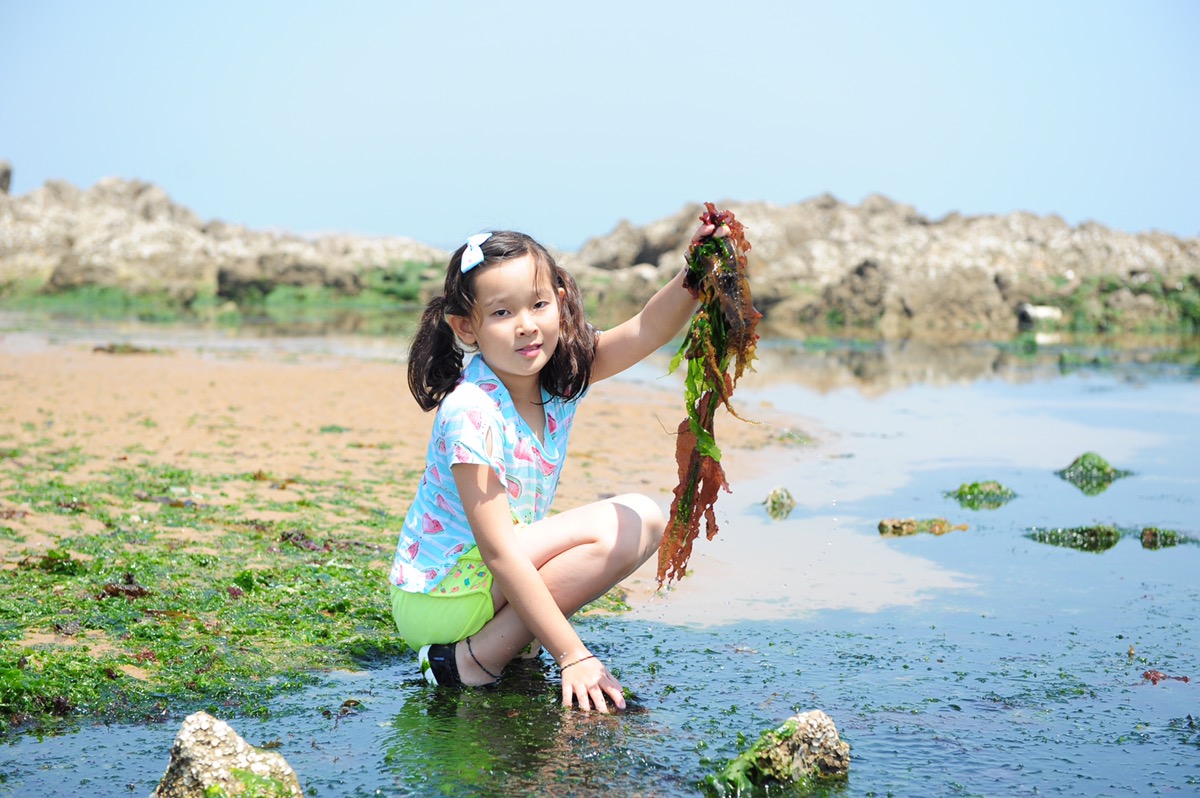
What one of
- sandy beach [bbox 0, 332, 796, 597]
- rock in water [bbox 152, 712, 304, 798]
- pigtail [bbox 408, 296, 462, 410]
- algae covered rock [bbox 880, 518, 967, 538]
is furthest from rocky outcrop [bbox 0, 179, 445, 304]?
rock in water [bbox 152, 712, 304, 798]

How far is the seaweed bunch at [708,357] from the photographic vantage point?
12.1ft

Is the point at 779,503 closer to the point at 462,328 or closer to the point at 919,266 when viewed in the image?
the point at 462,328

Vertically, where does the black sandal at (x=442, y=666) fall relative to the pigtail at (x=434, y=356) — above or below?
below

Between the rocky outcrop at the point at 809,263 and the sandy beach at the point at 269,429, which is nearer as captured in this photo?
the sandy beach at the point at 269,429

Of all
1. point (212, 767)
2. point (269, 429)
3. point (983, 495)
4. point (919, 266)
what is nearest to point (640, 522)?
point (212, 767)

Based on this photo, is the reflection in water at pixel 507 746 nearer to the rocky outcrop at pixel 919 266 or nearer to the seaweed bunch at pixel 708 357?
the seaweed bunch at pixel 708 357

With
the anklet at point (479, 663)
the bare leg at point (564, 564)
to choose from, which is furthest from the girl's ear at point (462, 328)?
the anklet at point (479, 663)

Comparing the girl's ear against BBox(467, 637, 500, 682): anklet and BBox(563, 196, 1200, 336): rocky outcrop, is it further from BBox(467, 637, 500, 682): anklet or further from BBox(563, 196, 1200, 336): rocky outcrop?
BBox(563, 196, 1200, 336): rocky outcrop

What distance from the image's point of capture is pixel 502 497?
354 cm

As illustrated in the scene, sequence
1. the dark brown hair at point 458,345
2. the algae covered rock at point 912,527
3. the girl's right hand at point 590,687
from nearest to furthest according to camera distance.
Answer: the girl's right hand at point 590,687 → the dark brown hair at point 458,345 → the algae covered rock at point 912,527

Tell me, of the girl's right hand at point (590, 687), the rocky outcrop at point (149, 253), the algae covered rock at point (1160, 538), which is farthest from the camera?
the rocky outcrop at point (149, 253)

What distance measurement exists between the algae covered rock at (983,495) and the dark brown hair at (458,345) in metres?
3.98

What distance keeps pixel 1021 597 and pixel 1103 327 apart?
2641 centimetres

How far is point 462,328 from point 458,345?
8 cm
